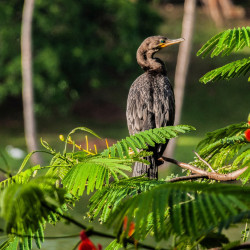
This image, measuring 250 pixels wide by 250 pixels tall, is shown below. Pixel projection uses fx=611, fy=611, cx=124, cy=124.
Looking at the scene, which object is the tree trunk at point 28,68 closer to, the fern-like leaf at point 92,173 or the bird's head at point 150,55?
the bird's head at point 150,55

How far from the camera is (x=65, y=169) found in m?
2.01

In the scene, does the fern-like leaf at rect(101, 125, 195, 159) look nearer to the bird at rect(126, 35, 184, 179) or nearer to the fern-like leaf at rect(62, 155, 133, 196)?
the fern-like leaf at rect(62, 155, 133, 196)

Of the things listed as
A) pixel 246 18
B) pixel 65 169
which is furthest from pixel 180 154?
pixel 65 169

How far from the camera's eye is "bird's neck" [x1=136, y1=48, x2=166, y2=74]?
184 inches

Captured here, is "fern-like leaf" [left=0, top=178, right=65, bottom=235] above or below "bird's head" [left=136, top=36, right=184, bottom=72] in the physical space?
below

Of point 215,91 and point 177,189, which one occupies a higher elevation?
point 215,91

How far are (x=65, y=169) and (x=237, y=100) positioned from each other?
27357 mm

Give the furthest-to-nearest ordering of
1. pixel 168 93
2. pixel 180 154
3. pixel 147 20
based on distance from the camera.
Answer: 1. pixel 147 20
2. pixel 180 154
3. pixel 168 93

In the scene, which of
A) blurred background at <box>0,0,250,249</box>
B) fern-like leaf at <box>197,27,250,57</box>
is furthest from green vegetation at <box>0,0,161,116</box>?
fern-like leaf at <box>197,27,250,57</box>

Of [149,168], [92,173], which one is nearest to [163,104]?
[149,168]

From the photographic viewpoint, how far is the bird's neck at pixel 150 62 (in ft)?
15.3

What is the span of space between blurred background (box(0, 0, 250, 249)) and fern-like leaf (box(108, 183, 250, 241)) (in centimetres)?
1963

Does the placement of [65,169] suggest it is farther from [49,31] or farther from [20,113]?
[20,113]

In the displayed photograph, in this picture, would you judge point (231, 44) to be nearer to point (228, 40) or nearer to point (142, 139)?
point (228, 40)
